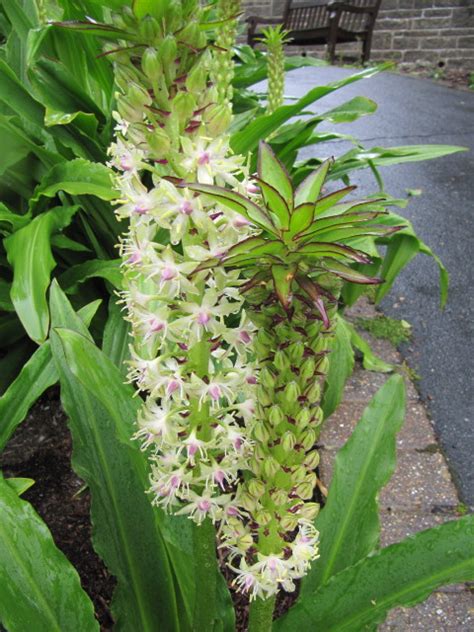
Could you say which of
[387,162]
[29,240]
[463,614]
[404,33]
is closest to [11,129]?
[29,240]

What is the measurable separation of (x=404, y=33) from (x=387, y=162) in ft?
36.0

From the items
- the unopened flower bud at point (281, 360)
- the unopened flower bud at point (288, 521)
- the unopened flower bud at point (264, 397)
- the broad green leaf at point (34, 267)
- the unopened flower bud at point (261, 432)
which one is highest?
the unopened flower bud at point (281, 360)

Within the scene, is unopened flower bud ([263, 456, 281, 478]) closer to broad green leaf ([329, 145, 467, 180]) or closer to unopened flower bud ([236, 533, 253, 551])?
unopened flower bud ([236, 533, 253, 551])

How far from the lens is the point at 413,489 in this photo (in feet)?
7.42

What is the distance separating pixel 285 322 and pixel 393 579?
705mm

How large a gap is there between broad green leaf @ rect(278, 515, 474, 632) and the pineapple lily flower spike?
0.27 m

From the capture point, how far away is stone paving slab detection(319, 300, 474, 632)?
1822mm

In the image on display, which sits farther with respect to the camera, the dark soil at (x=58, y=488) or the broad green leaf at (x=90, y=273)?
the broad green leaf at (x=90, y=273)

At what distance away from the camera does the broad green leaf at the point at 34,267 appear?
2.05 metres

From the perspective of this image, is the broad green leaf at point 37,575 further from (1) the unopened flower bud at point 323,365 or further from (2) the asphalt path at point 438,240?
(2) the asphalt path at point 438,240

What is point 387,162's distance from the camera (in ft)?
10.8

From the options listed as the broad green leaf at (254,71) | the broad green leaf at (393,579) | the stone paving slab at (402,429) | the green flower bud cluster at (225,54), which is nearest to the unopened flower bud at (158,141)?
the broad green leaf at (393,579)

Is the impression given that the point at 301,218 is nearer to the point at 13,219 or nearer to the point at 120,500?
the point at 120,500

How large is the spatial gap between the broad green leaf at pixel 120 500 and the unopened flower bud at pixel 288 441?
51cm
